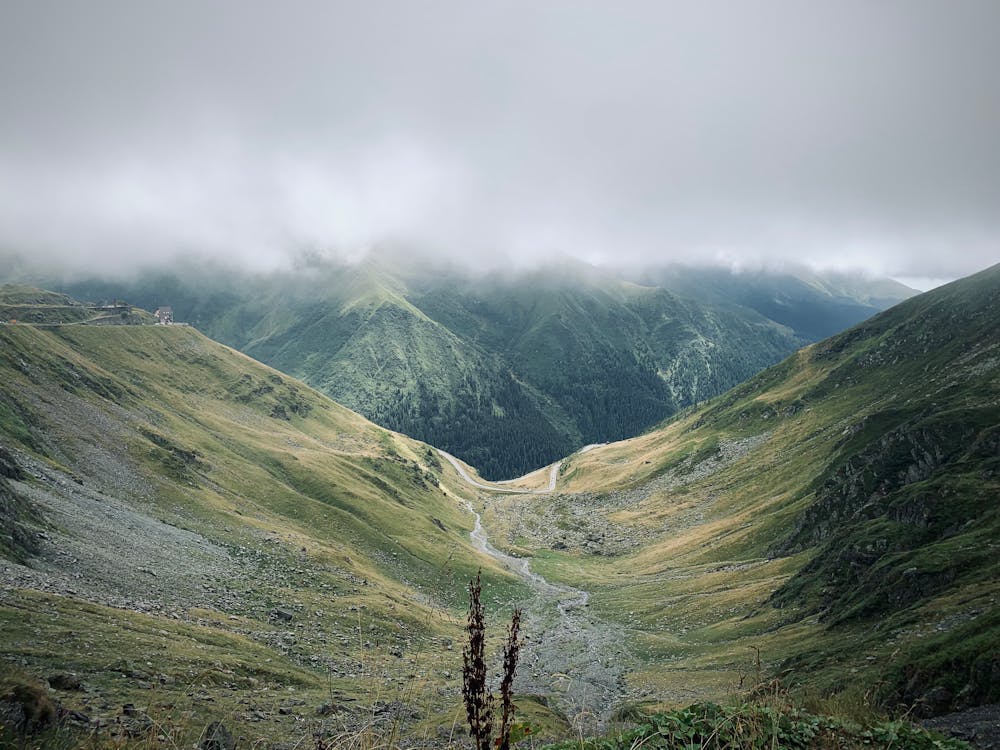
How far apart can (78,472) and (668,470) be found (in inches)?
6143

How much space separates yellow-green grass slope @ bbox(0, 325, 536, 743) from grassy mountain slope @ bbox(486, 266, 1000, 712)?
21856 mm

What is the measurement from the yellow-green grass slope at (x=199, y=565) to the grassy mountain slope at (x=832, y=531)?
21.9 meters

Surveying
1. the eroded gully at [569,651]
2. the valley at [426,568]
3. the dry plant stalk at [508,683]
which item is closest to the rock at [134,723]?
the valley at [426,568]

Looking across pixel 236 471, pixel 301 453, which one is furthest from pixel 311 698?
pixel 301 453

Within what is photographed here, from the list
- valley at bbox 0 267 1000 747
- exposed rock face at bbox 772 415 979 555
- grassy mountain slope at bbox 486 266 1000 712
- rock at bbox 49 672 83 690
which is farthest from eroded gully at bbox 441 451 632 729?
exposed rock face at bbox 772 415 979 555

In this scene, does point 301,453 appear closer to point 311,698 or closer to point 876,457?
point 311,698

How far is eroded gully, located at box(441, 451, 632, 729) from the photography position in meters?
52.7

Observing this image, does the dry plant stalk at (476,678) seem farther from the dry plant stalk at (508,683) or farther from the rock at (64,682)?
the rock at (64,682)

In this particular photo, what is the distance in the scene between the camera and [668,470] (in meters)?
184

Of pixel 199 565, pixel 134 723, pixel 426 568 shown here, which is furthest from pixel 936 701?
pixel 426 568

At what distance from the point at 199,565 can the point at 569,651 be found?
4296 cm

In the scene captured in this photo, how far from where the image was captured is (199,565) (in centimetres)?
5772

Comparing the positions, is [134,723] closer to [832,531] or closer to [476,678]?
[476,678]

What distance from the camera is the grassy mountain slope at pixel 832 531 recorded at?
38750 mm
